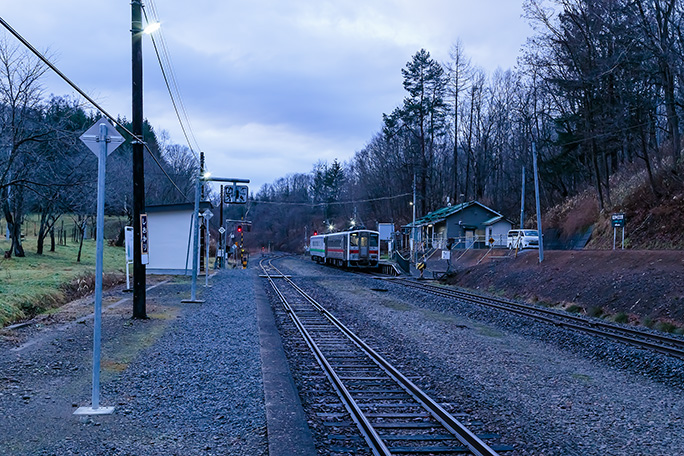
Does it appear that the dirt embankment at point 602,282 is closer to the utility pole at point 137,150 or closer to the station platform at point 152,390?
the station platform at point 152,390

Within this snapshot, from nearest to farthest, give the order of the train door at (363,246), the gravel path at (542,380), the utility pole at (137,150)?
the gravel path at (542,380)
the utility pole at (137,150)
the train door at (363,246)

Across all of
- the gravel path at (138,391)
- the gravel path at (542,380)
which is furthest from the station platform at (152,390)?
the gravel path at (542,380)

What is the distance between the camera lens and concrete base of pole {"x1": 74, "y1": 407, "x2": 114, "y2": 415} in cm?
613

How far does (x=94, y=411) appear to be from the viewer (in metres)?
6.17

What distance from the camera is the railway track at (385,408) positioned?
560 centimetres

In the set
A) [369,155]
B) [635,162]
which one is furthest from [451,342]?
[369,155]

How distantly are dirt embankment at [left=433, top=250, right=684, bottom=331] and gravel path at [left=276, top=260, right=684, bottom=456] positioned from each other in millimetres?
3880

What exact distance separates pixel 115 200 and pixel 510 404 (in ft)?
135

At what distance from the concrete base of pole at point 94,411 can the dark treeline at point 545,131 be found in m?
→ 23.8

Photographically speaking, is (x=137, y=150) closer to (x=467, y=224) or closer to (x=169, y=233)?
(x=169, y=233)

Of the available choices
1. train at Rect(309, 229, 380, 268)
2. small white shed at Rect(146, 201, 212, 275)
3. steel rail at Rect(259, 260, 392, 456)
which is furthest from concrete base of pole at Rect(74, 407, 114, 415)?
train at Rect(309, 229, 380, 268)

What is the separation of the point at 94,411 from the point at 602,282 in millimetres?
17625

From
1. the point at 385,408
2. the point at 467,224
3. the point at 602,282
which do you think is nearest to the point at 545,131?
the point at 467,224

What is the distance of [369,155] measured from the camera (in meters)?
80.6
